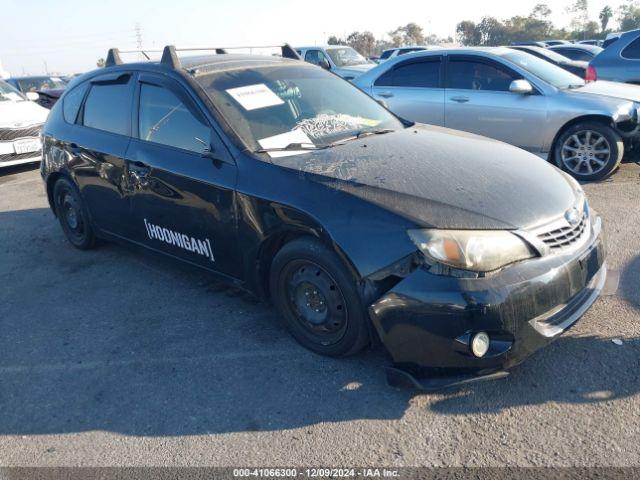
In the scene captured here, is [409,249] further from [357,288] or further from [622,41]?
[622,41]

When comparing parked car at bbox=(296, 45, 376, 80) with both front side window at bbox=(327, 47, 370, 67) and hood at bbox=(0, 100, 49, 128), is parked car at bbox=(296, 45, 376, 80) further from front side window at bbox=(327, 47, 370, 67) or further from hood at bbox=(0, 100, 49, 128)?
hood at bbox=(0, 100, 49, 128)

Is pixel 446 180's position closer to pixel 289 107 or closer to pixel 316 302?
pixel 316 302

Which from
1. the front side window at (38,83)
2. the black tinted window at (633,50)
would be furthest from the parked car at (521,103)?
the front side window at (38,83)

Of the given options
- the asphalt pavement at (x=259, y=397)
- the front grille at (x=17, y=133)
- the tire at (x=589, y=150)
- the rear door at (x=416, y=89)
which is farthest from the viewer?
the front grille at (x=17, y=133)

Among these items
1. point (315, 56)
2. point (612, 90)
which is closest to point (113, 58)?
point (612, 90)

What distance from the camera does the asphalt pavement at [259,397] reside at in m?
2.56

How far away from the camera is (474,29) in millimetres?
63000

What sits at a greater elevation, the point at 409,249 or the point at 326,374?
the point at 409,249

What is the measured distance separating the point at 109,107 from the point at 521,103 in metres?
4.81

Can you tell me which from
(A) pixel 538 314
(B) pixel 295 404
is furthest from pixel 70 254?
(A) pixel 538 314

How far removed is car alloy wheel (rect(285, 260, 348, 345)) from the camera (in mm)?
3051

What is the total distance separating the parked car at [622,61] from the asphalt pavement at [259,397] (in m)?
6.34

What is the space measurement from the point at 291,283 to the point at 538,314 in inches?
53.8

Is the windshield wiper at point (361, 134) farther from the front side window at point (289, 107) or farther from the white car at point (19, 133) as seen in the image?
the white car at point (19, 133)
